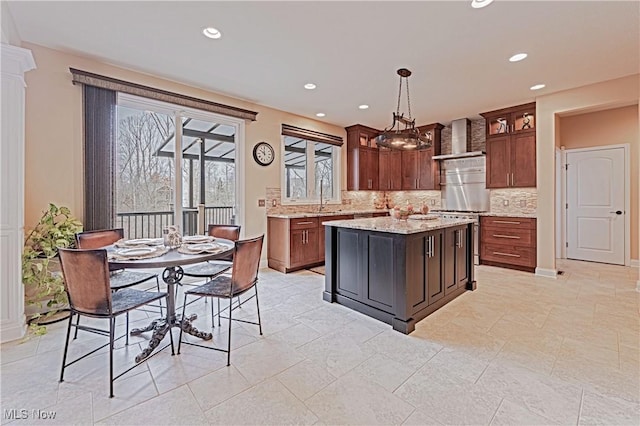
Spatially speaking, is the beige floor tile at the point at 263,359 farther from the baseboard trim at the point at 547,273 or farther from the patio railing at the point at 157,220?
the baseboard trim at the point at 547,273

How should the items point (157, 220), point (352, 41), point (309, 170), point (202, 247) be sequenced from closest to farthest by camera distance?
point (202, 247) → point (352, 41) → point (157, 220) → point (309, 170)

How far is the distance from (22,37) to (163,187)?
6.29ft

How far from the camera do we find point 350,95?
4.50m

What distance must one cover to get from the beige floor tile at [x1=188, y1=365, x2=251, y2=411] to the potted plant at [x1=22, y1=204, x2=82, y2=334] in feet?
5.60

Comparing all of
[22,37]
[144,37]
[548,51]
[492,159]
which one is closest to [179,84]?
[144,37]

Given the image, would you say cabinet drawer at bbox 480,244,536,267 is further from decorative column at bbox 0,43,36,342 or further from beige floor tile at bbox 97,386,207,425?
decorative column at bbox 0,43,36,342

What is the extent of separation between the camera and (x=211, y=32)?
2.79 metres

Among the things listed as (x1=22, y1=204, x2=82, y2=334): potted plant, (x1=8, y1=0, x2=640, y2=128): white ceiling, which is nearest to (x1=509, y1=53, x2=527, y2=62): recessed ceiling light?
(x1=8, y1=0, x2=640, y2=128): white ceiling

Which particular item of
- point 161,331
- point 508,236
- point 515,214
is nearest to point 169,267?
point 161,331

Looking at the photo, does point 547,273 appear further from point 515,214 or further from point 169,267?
point 169,267

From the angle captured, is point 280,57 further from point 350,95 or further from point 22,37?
point 22,37

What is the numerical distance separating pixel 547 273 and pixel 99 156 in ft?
20.1

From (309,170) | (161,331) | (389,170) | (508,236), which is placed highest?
(389,170)

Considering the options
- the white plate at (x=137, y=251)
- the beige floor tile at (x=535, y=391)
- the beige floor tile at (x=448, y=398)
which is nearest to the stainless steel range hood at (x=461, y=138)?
the beige floor tile at (x=535, y=391)
